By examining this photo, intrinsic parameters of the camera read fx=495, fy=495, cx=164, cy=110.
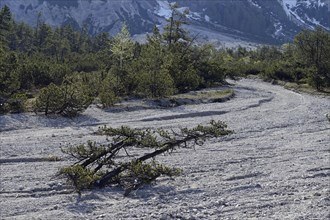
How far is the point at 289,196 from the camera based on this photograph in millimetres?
13156

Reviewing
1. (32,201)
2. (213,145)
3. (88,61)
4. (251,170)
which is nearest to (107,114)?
(213,145)

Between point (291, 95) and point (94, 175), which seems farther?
point (291, 95)

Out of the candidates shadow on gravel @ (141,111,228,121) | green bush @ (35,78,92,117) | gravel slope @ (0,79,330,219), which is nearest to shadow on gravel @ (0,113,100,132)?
gravel slope @ (0,79,330,219)

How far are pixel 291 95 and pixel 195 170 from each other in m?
31.2

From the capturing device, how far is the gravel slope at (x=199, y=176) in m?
12.1

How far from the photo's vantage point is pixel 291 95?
4556cm

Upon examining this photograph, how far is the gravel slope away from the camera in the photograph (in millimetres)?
12062

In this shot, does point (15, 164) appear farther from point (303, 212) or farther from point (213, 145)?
point (303, 212)

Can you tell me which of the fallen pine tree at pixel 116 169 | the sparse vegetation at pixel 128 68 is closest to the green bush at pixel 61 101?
the sparse vegetation at pixel 128 68

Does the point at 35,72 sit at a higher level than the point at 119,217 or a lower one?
higher

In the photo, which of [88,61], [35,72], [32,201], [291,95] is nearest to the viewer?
[32,201]

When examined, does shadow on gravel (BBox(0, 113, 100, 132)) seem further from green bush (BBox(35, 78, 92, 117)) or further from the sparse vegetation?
the sparse vegetation

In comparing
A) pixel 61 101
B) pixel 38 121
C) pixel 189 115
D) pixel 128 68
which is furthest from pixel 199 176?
pixel 128 68

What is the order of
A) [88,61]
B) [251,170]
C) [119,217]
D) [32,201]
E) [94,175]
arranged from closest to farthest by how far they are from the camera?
1. [119,217]
2. [32,201]
3. [94,175]
4. [251,170]
5. [88,61]
